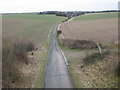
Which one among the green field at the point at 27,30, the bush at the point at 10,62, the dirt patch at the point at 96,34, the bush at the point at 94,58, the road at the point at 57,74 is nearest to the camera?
the road at the point at 57,74

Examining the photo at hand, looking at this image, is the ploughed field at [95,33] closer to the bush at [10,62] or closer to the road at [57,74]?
the road at [57,74]

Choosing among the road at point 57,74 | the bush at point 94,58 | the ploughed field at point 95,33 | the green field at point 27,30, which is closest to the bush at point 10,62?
the road at point 57,74

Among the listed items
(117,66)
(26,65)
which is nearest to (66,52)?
(26,65)

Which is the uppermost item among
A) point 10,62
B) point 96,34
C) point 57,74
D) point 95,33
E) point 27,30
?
point 27,30

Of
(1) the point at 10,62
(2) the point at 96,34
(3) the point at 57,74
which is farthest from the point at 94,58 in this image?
(2) the point at 96,34

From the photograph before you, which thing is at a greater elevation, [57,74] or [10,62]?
[10,62]

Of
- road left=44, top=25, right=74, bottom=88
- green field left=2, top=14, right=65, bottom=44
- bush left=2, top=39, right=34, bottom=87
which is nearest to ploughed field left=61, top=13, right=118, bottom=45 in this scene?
green field left=2, top=14, right=65, bottom=44

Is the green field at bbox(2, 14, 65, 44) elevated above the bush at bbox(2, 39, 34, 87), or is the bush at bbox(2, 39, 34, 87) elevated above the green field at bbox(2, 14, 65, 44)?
the green field at bbox(2, 14, 65, 44)

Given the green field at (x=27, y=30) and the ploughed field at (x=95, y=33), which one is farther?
the green field at (x=27, y=30)

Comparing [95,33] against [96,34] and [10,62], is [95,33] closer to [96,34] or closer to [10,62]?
[96,34]

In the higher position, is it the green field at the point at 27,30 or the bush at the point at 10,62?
the green field at the point at 27,30

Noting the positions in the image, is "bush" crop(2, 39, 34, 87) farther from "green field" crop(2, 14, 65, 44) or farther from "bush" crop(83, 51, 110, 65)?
"bush" crop(83, 51, 110, 65)

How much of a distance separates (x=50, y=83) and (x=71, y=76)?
2.85 metres

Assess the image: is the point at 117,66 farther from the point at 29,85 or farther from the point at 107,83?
the point at 29,85
